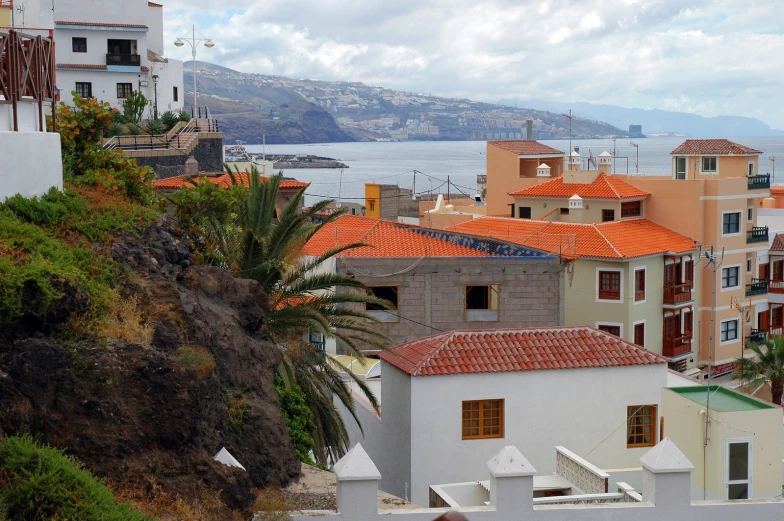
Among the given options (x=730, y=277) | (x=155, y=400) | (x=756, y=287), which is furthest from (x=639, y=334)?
(x=155, y=400)

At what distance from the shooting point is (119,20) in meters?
59.0

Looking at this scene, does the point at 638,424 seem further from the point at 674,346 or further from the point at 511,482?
the point at 674,346

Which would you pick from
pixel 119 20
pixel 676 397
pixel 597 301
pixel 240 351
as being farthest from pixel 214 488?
pixel 119 20

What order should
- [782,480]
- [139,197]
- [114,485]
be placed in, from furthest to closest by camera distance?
[782,480], [139,197], [114,485]

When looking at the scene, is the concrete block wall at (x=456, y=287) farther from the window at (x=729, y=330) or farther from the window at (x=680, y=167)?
the window at (x=680, y=167)

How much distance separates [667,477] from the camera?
46.2 feet

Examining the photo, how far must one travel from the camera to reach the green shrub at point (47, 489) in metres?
9.63

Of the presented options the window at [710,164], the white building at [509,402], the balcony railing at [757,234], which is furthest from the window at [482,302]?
the window at [710,164]

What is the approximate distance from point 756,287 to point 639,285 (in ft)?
35.5

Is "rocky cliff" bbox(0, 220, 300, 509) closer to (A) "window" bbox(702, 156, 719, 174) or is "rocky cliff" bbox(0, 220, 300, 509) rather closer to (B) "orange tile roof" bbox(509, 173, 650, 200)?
(B) "orange tile roof" bbox(509, 173, 650, 200)

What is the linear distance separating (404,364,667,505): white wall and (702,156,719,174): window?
37.1 m

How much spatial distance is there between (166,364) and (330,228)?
25.7m

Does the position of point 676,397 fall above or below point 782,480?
above

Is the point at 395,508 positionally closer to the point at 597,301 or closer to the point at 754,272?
the point at 597,301
